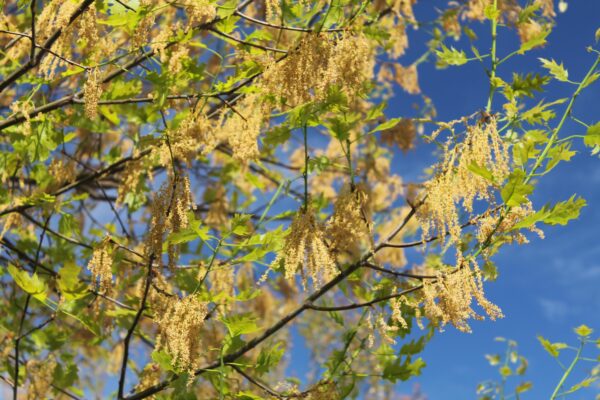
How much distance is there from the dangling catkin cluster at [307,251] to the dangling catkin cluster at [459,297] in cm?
35

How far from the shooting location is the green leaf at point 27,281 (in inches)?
92.7

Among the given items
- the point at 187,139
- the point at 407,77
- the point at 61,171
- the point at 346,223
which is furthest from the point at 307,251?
the point at 407,77

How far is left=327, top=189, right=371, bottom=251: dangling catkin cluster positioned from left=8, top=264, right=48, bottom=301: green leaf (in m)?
1.08

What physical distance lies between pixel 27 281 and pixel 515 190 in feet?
5.61

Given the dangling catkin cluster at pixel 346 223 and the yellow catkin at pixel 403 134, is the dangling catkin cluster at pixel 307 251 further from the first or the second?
the yellow catkin at pixel 403 134

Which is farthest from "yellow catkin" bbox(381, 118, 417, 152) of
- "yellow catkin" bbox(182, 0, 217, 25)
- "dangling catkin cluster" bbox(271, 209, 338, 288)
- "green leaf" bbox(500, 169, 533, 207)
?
"green leaf" bbox(500, 169, 533, 207)

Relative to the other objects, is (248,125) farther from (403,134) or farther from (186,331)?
(403,134)

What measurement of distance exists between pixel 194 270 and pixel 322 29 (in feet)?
4.34

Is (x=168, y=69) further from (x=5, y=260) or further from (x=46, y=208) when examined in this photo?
(x=5, y=260)

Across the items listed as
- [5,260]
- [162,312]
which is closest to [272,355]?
[162,312]

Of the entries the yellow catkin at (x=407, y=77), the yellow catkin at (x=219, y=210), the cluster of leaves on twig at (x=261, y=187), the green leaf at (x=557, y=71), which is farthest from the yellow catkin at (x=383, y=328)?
the yellow catkin at (x=407, y=77)

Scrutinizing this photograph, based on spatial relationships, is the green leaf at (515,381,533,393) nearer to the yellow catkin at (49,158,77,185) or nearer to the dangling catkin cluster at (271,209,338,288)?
the dangling catkin cluster at (271,209,338,288)

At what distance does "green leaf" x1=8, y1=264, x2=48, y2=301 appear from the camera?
92.7 inches

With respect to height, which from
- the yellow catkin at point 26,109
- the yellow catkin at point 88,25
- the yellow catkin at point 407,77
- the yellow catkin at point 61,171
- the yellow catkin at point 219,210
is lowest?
the yellow catkin at point 88,25
